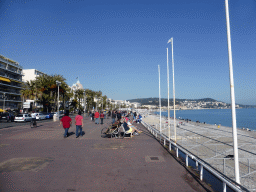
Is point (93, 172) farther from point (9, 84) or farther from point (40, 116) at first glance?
point (9, 84)

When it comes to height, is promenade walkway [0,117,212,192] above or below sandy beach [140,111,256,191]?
above

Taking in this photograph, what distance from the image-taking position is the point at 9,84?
6712 cm

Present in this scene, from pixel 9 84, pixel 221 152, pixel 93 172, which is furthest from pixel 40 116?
pixel 93 172

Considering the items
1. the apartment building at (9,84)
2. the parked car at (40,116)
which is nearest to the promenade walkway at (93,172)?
the parked car at (40,116)

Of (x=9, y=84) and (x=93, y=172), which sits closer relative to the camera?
(x=93, y=172)

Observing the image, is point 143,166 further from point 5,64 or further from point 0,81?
point 5,64

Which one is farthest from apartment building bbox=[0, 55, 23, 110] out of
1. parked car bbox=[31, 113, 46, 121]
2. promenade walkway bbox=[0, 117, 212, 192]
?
promenade walkway bbox=[0, 117, 212, 192]

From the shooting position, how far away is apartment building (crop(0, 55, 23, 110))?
61.8 meters

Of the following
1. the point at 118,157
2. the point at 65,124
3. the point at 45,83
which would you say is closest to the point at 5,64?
the point at 45,83

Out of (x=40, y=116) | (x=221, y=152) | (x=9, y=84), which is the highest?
(x=9, y=84)

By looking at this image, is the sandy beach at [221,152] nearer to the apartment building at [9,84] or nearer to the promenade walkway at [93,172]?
the promenade walkway at [93,172]

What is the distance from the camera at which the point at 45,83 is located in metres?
51.8

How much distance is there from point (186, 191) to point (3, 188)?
13.8 feet

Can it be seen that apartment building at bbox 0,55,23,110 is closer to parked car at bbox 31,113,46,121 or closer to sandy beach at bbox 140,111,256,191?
parked car at bbox 31,113,46,121
